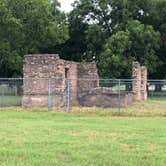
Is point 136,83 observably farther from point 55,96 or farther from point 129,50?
point 55,96

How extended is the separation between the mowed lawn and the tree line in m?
22.2

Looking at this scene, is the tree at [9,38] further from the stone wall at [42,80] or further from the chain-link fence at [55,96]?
the stone wall at [42,80]

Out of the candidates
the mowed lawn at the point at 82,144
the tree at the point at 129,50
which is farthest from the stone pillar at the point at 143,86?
the mowed lawn at the point at 82,144

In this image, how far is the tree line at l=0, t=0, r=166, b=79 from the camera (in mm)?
40844

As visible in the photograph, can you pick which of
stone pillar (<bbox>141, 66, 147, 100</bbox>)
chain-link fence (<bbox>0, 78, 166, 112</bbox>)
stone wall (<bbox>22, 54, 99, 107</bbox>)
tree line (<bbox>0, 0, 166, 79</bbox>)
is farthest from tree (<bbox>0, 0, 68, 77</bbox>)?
stone wall (<bbox>22, 54, 99, 107</bbox>)

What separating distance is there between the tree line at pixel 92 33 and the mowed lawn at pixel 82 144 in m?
22.2

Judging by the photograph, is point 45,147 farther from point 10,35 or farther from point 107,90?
point 10,35

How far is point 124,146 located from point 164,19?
39087 mm

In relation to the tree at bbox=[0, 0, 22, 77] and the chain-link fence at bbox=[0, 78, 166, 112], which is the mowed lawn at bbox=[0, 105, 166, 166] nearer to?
the chain-link fence at bbox=[0, 78, 166, 112]

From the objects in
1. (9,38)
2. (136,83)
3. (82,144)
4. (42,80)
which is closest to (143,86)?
(136,83)

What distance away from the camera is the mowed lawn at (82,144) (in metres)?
10.5

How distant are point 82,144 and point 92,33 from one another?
37.1m

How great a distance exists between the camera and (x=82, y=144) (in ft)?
41.8

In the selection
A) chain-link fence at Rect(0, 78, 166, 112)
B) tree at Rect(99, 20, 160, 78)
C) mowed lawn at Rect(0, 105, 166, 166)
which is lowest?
mowed lawn at Rect(0, 105, 166, 166)
